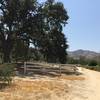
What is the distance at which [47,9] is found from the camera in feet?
131

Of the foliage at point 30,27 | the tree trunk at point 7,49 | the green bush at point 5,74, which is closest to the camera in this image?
the green bush at point 5,74

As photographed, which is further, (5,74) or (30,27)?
(30,27)

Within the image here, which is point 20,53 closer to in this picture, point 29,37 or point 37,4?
point 29,37

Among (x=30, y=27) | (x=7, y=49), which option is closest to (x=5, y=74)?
(x=30, y=27)

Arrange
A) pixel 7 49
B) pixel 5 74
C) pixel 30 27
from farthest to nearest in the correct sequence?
pixel 7 49, pixel 30 27, pixel 5 74

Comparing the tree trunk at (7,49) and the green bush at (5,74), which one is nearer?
the green bush at (5,74)

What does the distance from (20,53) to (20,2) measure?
22.3 ft

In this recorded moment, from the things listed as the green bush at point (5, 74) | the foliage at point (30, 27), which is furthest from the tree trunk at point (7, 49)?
the green bush at point (5, 74)

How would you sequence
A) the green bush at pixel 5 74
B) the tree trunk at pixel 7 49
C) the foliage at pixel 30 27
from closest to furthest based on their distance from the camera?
the green bush at pixel 5 74 < the foliage at pixel 30 27 < the tree trunk at pixel 7 49

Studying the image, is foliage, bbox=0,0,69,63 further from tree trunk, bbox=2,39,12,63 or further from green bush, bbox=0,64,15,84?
green bush, bbox=0,64,15,84

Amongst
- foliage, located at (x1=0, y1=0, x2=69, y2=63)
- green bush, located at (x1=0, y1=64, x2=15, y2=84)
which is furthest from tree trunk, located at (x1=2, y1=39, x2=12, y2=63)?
green bush, located at (x1=0, y1=64, x2=15, y2=84)

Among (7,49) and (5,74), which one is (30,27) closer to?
(7,49)

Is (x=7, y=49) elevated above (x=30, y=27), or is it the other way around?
(x=30, y=27)

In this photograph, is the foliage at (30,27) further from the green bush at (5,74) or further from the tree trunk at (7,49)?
the green bush at (5,74)
